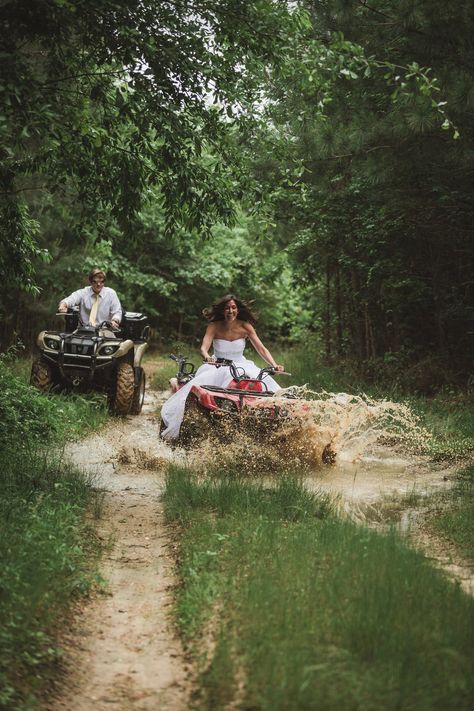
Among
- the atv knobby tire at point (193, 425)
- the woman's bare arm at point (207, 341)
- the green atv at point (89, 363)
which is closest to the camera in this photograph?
the atv knobby tire at point (193, 425)

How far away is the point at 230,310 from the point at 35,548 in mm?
6178

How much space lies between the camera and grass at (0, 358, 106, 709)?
12.2 ft

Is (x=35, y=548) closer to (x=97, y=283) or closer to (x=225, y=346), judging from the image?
(x=225, y=346)

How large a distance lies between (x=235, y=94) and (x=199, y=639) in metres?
5.30

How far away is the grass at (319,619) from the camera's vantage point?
131 inches

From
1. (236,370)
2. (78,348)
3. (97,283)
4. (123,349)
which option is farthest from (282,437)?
(97,283)

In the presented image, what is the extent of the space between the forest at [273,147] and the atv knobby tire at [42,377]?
1.93 m

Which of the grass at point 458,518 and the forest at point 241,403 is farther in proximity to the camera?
the grass at point 458,518

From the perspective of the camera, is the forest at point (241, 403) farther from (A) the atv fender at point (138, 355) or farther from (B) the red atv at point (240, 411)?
(A) the atv fender at point (138, 355)

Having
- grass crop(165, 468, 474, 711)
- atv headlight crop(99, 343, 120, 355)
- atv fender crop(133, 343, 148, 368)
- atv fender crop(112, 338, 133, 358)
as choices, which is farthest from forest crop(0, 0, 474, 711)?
atv fender crop(133, 343, 148, 368)

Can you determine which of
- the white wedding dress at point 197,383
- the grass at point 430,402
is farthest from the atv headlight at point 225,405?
the grass at point 430,402

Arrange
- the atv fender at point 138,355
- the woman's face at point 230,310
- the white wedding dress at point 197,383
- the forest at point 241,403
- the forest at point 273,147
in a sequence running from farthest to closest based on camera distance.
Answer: the atv fender at point 138,355, the woman's face at point 230,310, the white wedding dress at point 197,383, the forest at point 273,147, the forest at point 241,403

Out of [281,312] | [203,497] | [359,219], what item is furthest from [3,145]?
[281,312]

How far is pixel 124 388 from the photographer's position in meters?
11.5
